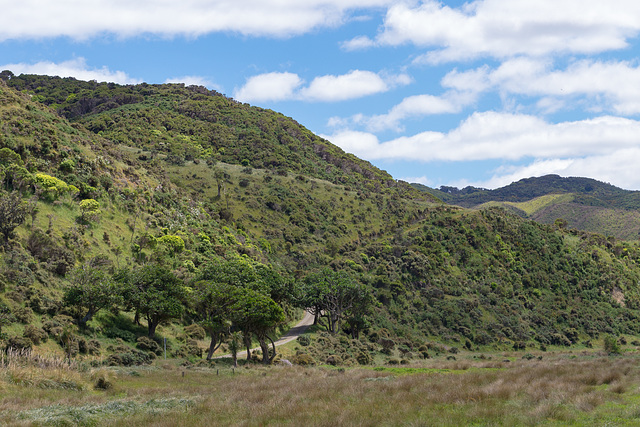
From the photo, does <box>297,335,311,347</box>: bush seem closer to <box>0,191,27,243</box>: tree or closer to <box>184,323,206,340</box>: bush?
<box>184,323,206,340</box>: bush

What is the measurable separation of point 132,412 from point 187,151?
12744 centimetres

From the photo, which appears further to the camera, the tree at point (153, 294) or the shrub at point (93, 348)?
the tree at point (153, 294)

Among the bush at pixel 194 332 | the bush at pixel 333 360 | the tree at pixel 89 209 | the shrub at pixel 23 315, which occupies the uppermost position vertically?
the tree at pixel 89 209

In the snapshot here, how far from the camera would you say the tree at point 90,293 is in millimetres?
36656

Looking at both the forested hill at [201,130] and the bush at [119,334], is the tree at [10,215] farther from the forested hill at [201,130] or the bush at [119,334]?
the forested hill at [201,130]

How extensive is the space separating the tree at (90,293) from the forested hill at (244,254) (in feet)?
0.48

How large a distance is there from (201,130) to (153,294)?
12713cm

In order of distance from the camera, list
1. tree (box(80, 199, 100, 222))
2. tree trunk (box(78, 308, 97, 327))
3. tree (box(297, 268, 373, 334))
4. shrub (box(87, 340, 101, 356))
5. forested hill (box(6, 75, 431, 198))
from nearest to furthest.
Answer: shrub (box(87, 340, 101, 356)) → tree trunk (box(78, 308, 97, 327)) → tree (box(80, 199, 100, 222)) → tree (box(297, 268, 373, 334)) → forested hill (box(6, 75, 431, 198))

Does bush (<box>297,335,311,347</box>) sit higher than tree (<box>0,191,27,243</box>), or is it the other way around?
tree (<box>0,191,27,243</box>)

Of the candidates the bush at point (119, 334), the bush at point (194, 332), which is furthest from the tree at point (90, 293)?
the bush at point (194, 332)

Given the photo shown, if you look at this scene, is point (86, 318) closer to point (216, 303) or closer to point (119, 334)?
point (119, 334)

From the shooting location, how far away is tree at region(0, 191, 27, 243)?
38.7 metres

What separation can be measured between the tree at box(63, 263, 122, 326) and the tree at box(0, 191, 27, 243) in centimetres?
690

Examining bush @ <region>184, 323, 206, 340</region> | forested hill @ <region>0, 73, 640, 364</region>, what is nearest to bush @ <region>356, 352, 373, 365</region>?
forested hill @ <region>0, 73, 640, 364</region>
